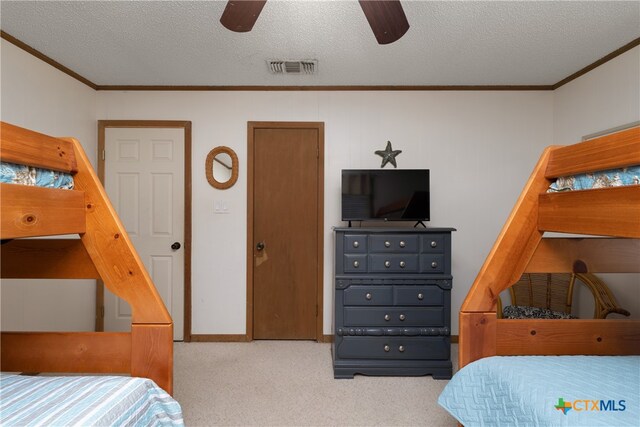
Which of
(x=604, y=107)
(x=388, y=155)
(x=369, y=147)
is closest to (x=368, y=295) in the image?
(x=388, y=155)

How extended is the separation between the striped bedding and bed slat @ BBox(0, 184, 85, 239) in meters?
0.53

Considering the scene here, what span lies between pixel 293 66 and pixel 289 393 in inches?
100

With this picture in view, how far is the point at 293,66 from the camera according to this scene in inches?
109

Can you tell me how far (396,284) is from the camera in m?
2.61

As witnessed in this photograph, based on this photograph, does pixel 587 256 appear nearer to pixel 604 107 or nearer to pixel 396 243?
pixel 396 243

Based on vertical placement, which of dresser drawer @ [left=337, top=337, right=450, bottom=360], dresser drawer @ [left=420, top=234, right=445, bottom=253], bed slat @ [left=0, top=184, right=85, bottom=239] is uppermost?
bed slat @ [left=0, top=184, right=85, bottom=239]

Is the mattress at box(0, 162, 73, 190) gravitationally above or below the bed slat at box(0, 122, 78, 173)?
below

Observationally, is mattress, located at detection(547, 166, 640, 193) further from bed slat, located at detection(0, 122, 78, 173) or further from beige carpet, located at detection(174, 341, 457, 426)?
bed slat, located at detection(0, 122, 78, 173)

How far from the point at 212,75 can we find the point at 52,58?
1.22 metres

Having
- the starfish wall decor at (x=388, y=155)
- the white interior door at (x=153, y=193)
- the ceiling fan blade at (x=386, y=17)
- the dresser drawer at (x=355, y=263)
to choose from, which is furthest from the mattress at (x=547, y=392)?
the white interior door at (x=153, y=193)

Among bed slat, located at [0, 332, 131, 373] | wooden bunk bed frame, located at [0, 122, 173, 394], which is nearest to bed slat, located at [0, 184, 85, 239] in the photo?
wooden bunk bed frame, located at [0, 122, 173, 394]

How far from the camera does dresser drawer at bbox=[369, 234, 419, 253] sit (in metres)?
2.62

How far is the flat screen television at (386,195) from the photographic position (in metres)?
2.92

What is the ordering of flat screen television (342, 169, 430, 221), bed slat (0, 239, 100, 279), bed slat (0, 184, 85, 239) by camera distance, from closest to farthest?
bed slat (0, 184, 85, 239) → bed slat (0, 239, 100, 279) → flat screen television (342, 169, 430, 221)
